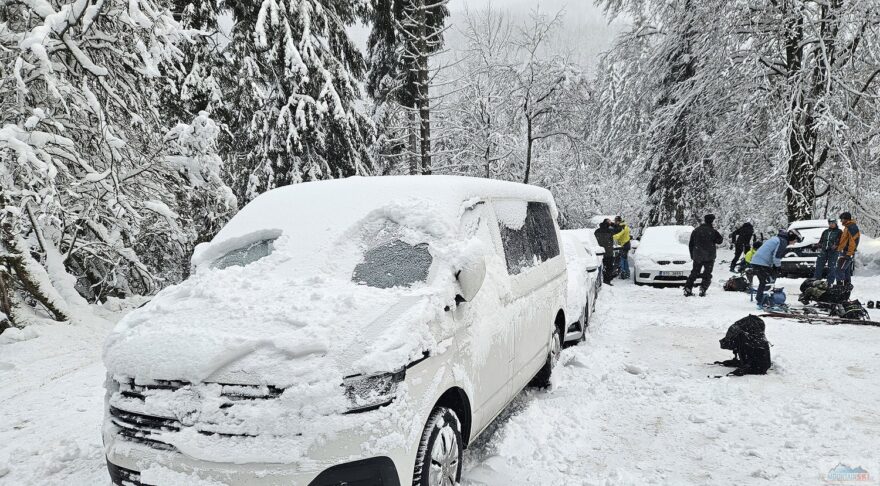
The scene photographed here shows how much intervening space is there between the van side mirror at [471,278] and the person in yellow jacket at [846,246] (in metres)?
9.91

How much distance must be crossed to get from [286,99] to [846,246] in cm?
1286

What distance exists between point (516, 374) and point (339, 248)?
5.74 ft

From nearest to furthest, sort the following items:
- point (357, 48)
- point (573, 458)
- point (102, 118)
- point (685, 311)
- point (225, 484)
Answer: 1. point (225, 484)
2. point (573, 458)
3. point (102, 118)
4. point (685, 311)
5. point (357, 48)

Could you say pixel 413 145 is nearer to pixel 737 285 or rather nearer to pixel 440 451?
pixel 737 285

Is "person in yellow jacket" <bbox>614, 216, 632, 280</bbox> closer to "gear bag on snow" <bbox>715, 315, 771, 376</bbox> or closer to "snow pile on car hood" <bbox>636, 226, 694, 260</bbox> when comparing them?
"snow pile on car hood" <bbox>636, 226, 694, 260</bbox>

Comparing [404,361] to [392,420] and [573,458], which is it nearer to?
[392,420]

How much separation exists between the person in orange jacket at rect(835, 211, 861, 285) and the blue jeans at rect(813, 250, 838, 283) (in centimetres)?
34

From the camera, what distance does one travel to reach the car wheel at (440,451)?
244 cm

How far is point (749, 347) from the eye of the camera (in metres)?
5.35

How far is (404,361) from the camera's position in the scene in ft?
7.56

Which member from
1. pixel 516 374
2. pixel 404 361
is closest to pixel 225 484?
pixel 404 361

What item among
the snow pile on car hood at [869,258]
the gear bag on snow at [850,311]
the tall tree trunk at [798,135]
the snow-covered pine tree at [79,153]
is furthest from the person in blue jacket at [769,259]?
the snow-covered pine tree at [79,153]

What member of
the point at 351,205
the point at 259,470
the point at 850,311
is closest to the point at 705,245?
the point at 850,311

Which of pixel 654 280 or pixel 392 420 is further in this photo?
pixel 654 280
